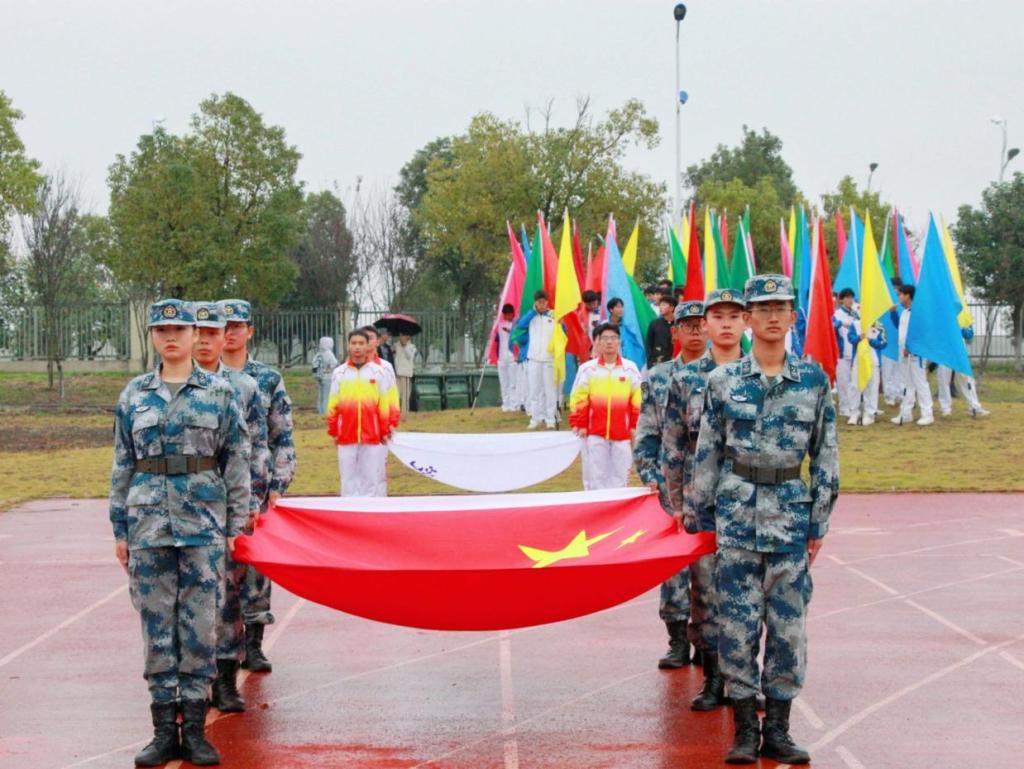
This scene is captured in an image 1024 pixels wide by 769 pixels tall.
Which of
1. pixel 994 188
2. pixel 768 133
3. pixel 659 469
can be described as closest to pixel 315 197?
pixel 994 188

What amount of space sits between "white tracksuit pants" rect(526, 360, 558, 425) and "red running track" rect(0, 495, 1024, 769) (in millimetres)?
12046

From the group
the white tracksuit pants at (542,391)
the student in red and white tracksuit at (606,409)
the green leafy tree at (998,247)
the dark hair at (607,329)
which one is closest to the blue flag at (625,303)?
the white tracksuit pants at (542,391)

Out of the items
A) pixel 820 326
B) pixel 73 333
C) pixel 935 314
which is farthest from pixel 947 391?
pixel 73 333

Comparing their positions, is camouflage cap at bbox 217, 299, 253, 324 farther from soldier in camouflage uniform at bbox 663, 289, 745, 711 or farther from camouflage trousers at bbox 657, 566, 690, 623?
camouflage trousers at bbox 657, 566, 690, 623

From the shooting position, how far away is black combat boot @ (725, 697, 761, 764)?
20.5 ft

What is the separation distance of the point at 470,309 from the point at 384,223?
4.32 metres

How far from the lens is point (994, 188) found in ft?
131

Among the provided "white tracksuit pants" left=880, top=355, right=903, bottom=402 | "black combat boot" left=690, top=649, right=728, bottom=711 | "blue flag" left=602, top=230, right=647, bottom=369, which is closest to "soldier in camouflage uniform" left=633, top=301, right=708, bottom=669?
"black combat boot" left=690, top=649, right=728, bottom=711

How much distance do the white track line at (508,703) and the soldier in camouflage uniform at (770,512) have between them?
97 cm

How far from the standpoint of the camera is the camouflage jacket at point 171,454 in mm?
6445

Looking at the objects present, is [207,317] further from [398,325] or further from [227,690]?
[398,325]

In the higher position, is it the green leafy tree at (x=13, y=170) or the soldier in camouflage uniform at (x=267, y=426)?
the green leafy tree at (x=13, y=170)

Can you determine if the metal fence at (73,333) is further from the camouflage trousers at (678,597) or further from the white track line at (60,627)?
the camouflage trousers at (678,597)

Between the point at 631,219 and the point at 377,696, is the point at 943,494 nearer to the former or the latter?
the point at 377,696
